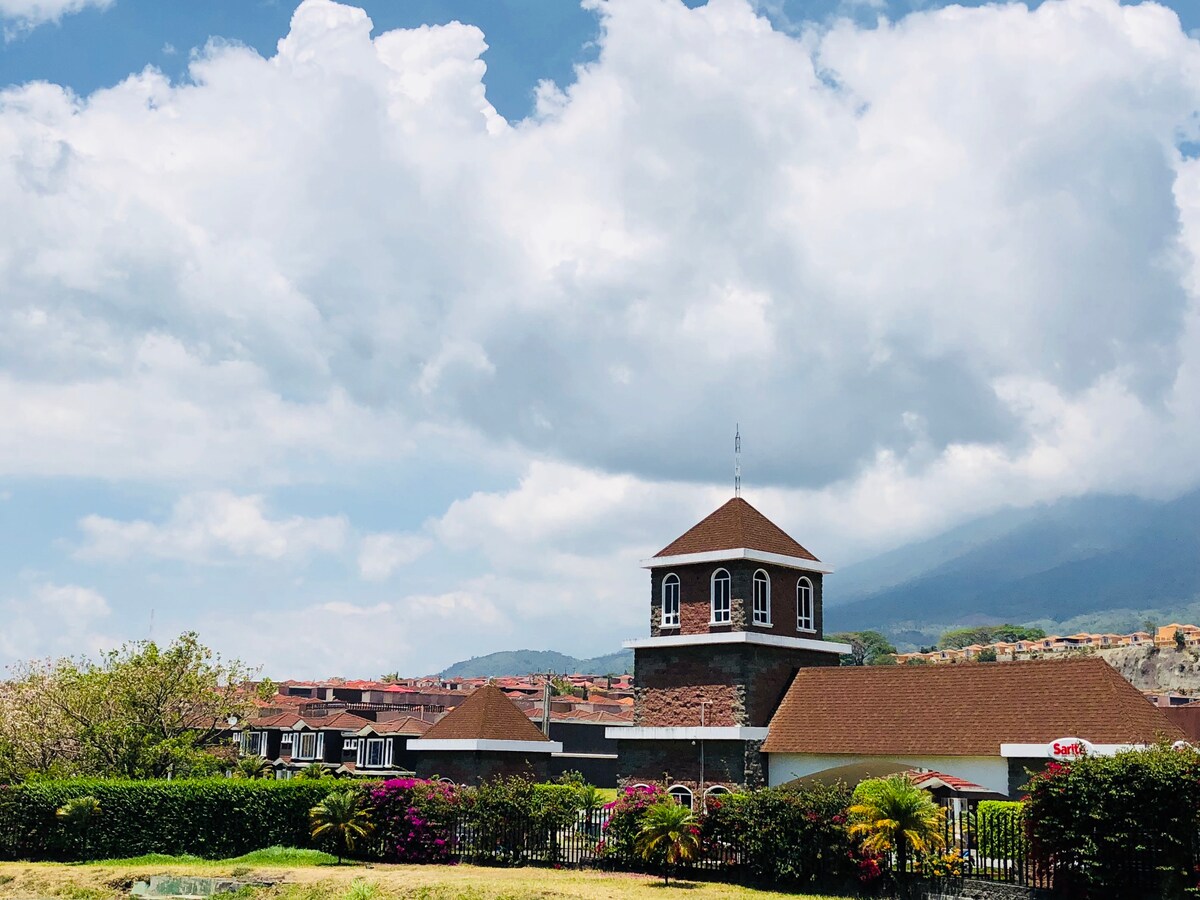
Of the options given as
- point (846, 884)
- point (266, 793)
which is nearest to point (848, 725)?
point (846, 884)

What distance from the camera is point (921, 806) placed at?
22906mm

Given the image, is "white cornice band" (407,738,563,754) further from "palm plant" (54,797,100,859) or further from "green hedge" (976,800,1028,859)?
"green hedge" (976,800,1028,859)

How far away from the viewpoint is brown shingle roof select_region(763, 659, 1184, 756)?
2800 cm

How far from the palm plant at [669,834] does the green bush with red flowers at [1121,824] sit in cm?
715

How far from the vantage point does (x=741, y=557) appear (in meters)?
34.7

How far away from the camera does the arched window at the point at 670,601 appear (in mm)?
36000

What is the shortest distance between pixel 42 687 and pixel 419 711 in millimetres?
44792

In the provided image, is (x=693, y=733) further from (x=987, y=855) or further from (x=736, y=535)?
(x=987, y=855)

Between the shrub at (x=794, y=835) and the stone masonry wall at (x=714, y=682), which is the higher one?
the stone masonry wall at (x=714, y=682)

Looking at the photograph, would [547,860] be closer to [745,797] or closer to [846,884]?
[745,797]

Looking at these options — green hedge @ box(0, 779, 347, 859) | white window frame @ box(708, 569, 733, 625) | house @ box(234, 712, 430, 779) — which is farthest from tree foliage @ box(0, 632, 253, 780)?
house @ box(234, 712, 430, 779)

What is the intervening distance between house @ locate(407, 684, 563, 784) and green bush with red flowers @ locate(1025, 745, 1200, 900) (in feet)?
63.4

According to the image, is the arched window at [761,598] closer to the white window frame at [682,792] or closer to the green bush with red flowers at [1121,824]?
the white window frame at [682,792]

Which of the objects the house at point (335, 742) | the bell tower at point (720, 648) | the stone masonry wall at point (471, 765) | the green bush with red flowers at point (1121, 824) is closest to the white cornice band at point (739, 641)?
the bell tower at point (720, 648)
